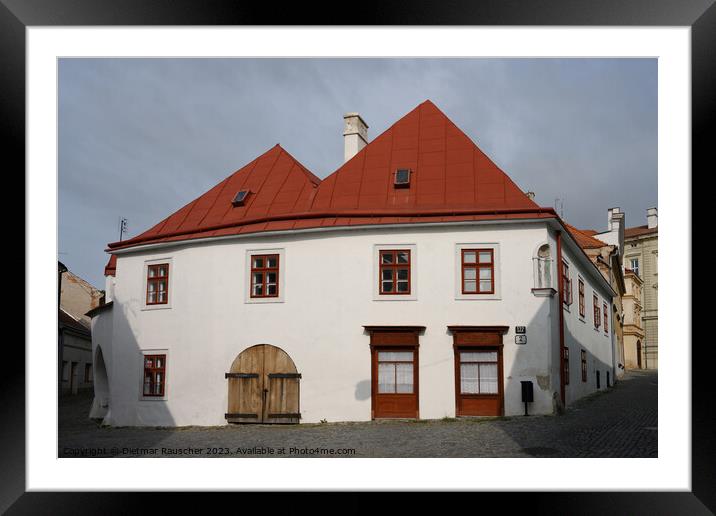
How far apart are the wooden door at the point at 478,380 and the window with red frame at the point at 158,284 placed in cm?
668

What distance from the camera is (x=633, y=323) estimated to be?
1836cm

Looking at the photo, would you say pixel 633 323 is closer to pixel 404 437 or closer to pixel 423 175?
pixel 423 175

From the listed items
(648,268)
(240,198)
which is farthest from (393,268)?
(648,268)

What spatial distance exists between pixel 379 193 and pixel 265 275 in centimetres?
306

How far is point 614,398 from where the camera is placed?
17625 mm

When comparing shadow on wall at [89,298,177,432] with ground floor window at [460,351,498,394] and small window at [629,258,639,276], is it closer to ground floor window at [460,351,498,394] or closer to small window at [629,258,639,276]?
ground floor window at [460,351,498,394]

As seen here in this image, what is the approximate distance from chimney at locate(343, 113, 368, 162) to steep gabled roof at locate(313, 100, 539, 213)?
208 cm

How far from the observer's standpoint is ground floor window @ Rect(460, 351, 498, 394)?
47.5 ft

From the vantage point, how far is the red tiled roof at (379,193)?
50.9 feet

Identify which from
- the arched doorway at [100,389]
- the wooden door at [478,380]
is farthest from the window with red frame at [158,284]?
the wooden door at [478,380]

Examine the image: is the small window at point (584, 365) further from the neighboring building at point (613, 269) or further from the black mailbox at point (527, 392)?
the black mailbox at point (527, 392)

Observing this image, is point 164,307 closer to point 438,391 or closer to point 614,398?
point 438,391

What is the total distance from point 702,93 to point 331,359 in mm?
9156

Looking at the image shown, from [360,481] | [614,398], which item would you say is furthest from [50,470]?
[614,398]
